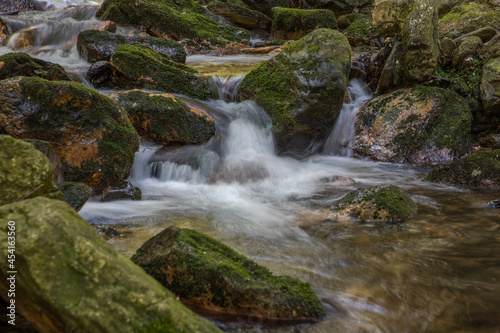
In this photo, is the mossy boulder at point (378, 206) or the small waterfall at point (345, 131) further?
the small waterfall at point (345, 131)

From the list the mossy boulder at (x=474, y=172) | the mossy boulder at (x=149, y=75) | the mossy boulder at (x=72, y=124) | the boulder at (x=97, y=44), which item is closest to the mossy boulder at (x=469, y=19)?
the mossy boulder at (x=474, y=172)

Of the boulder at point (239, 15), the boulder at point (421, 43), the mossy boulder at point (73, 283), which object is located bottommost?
the mossy boulder at point (73, 283)

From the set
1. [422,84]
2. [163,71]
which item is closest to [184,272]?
[163,71]

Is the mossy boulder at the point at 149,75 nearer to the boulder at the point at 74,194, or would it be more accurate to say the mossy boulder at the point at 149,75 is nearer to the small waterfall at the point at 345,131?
the small waterfall at the point at 345,131

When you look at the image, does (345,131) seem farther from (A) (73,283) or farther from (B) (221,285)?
(A) (73,283)

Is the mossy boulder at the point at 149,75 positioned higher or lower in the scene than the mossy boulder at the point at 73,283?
higher

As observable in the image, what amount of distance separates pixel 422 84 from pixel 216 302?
8.56 meters

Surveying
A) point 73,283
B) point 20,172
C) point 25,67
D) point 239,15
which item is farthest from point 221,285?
point 239,15

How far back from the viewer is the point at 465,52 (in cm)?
913

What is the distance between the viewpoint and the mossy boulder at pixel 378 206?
4.80m

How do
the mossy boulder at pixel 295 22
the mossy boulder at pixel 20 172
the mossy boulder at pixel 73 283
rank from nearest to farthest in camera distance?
the mossy boulder at pixel 73 283 < the mossy boulder at pixel 20 172 < the mossy boulder at pixel 295 22

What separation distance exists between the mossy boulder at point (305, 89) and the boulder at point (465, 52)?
330cm

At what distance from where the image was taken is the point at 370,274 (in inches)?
133

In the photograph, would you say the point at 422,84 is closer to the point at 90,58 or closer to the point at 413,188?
the point at 413,188
